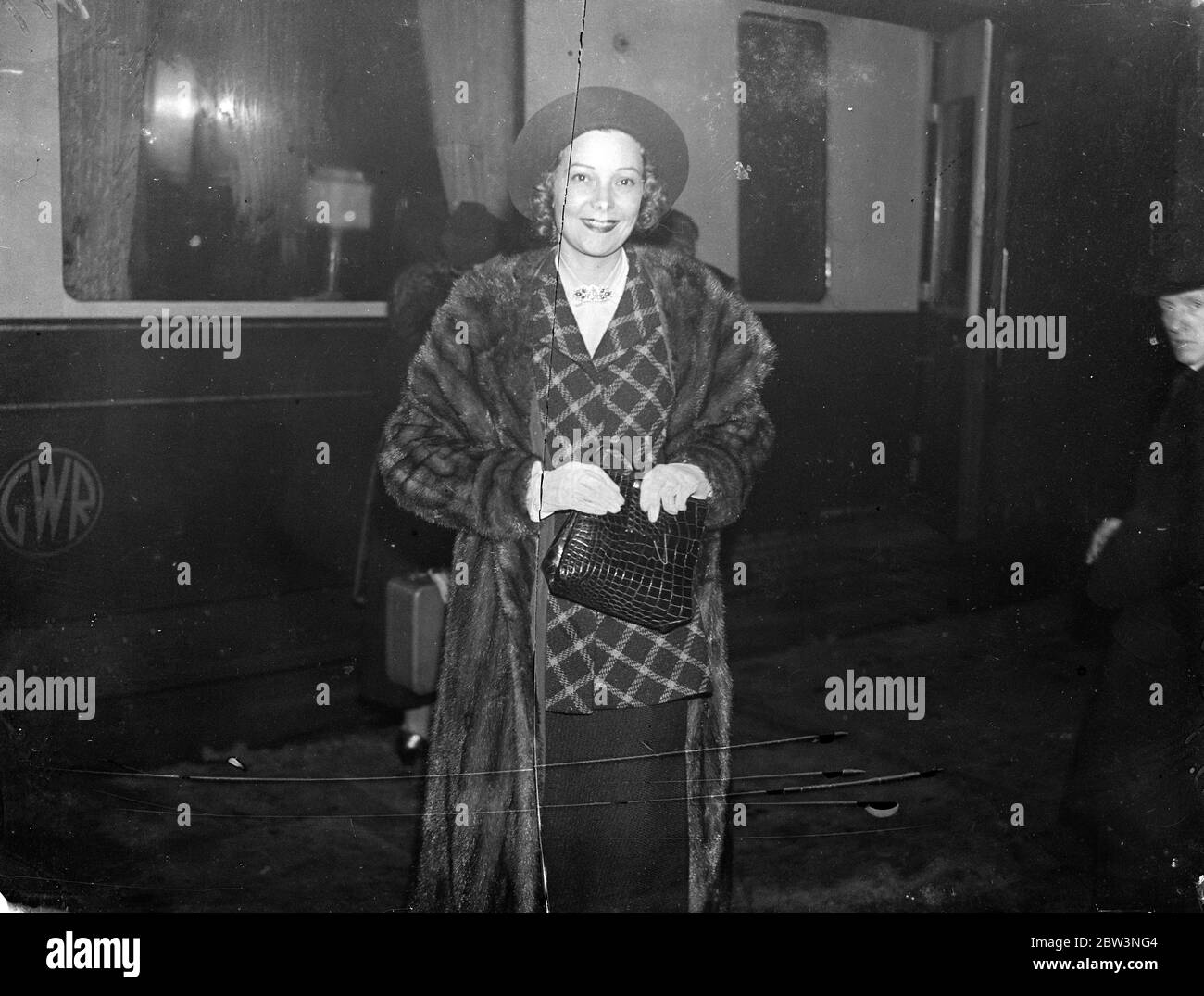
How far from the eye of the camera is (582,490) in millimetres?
2725

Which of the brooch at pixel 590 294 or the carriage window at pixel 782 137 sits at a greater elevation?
the carriage window at pixel 782 137

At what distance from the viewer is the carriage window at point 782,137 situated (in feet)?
8.87

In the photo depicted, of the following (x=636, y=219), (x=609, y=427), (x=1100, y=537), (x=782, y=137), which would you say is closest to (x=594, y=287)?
(x=636, y=219)

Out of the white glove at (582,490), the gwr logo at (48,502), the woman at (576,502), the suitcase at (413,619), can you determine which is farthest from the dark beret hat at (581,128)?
the gwr logo at (48,502)

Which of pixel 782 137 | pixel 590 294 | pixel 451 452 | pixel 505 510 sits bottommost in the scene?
pixel 505 510

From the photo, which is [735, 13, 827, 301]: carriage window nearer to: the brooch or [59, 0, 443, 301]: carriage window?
the brooch

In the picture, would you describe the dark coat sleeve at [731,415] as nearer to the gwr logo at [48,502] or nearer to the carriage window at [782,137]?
the carriage window at [782,137]

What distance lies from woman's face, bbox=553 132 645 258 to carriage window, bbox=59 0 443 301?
0.93ft

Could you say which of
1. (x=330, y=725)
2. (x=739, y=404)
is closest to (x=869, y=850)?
(x=739, y=404)

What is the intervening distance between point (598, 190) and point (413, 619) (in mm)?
Answer: 1032

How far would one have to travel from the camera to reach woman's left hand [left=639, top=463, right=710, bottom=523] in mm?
2740

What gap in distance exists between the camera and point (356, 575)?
2.76 metres

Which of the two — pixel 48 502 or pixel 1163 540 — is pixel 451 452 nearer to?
pixel 48 502
